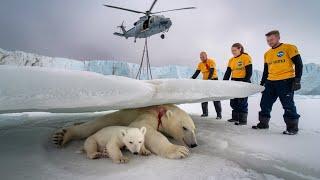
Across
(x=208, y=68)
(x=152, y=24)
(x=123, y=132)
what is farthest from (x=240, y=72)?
(x=152, y=24)

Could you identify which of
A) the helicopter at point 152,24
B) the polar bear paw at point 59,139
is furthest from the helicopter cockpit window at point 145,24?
the polar bear paw at point 59,139

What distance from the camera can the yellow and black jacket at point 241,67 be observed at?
4531mm

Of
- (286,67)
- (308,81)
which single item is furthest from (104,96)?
(308,81)

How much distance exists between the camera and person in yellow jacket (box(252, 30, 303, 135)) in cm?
358

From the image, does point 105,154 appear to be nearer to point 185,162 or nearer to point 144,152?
point 144,152

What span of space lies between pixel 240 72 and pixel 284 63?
1.01 metres

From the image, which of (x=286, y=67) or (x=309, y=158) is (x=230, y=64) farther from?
(x=309, y=158)

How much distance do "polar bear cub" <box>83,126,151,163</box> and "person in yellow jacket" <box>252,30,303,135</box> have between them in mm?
2184

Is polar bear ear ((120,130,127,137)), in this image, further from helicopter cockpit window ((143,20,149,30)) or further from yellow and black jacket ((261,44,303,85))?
helicopter cockpit window ((143,20,149,30))

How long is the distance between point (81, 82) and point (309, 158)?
6.89 ft

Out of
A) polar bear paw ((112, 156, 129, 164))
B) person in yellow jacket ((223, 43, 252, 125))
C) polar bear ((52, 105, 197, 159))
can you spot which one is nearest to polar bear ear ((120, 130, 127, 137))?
polar bear paw ((112, 156, 129, 164))

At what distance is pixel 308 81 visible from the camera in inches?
1248

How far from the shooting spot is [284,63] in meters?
3.68

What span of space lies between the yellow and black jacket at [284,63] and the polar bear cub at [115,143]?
2.31 m
